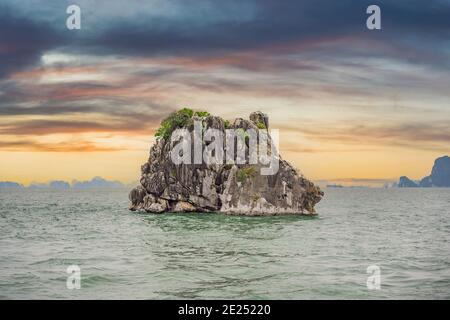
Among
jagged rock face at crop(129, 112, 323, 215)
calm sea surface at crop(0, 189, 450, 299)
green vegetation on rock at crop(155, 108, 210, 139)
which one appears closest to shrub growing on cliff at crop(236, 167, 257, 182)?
jagged rock face at crop(129, 112, 323, 215)

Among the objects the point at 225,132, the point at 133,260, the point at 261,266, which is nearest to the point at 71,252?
the point at 133,260

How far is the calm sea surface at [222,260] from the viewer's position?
30891mm

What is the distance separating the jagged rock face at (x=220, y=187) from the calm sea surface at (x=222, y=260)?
34.5ft

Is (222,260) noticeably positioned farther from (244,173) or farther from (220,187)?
(220,187)

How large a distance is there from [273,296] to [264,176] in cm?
5337

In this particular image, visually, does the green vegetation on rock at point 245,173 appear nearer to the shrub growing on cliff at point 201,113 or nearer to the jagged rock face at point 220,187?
the jagged rock face at point 220,187

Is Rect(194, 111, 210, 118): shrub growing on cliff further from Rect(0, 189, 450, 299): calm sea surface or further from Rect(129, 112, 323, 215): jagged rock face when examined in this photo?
Rect(0, 189, 450, 299): calm sea surface

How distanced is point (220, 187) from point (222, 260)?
152 ft

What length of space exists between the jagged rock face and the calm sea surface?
34.5 feet

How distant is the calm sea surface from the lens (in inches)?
1216

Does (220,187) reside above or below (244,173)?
below

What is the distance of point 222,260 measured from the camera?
133 feet

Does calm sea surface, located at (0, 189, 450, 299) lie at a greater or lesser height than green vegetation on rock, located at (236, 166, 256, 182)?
lesser

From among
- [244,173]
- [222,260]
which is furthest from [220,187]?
[222,260]
